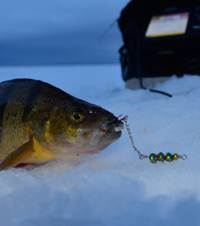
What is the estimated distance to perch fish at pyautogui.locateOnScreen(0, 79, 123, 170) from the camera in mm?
1149

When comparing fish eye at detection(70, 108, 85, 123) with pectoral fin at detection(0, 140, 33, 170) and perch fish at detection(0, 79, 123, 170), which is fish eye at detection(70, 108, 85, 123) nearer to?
perch fish at detection(0, 79, 123, 170)

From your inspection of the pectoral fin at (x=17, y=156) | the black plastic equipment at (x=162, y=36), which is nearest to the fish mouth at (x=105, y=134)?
the pectoral fin at (x=17, y=156)

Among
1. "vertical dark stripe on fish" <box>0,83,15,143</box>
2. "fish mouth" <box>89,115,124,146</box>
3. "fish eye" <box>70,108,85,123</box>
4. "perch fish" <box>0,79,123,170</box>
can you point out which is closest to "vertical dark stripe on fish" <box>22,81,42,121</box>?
"perch fish" <box>0,79,123,170</box>

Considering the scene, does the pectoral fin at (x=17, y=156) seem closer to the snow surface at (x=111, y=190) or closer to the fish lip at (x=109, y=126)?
the snow surface at (x=111, y=190)

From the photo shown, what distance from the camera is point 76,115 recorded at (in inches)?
46.2

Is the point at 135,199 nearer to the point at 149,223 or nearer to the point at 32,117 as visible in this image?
the point at 149,223

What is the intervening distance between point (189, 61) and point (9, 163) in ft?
8.60

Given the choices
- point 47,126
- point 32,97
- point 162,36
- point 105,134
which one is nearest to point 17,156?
point 47,126

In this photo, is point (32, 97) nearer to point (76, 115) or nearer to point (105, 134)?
point (76, 115)

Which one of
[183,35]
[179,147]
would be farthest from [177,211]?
[183,35]

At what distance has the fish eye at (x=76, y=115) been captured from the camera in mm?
1165

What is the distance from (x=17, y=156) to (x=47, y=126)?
0.66ft

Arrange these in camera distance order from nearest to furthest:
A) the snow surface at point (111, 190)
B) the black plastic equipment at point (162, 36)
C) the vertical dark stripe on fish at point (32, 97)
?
the snow surface at point (111, 190), the vertical dark stripe on fish at point (32, 97), the black plastic equipment at point (162, 36)

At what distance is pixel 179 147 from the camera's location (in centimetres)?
137
